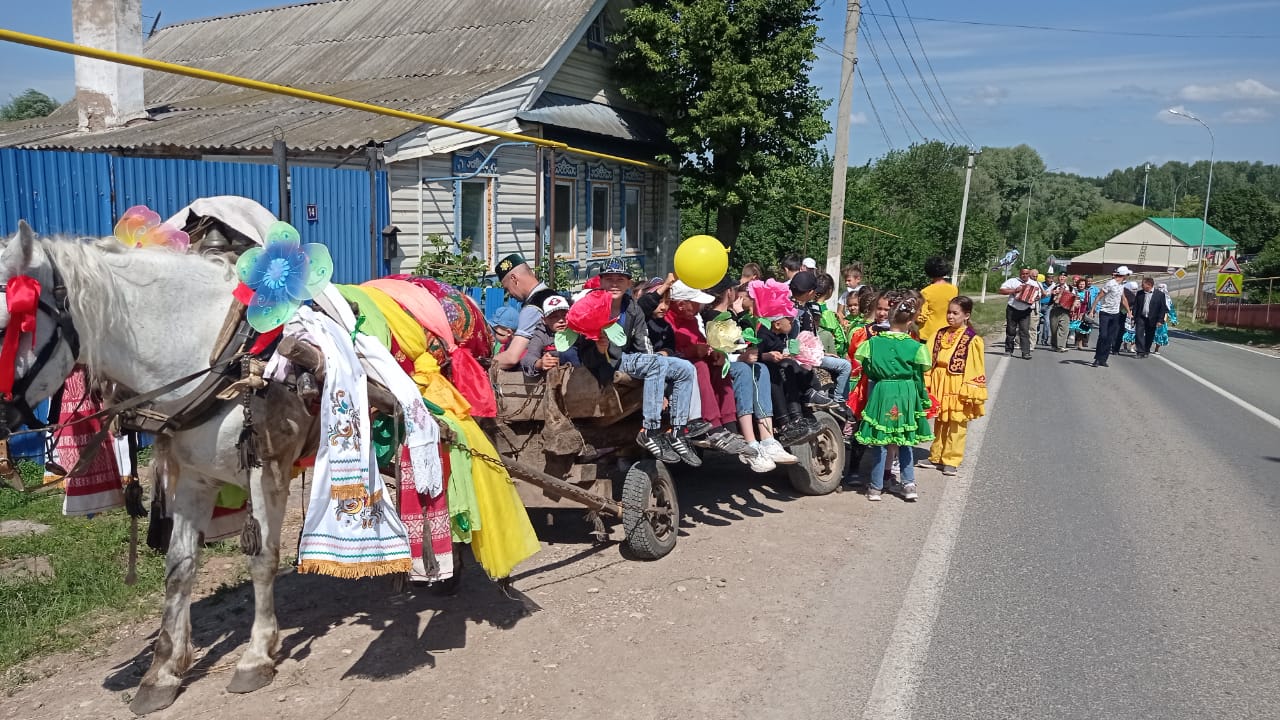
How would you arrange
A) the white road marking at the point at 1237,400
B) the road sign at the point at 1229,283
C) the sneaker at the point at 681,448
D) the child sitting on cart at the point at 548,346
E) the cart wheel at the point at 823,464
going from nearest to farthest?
the child sitting on cart at the point at 548,346 → the sneaker at the point at 681,448 → the cart wheel at the point at 823,464 → the white road marking at the point at 1237,400 → the road sign at the point at 1229,283

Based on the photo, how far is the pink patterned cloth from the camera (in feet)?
12.9

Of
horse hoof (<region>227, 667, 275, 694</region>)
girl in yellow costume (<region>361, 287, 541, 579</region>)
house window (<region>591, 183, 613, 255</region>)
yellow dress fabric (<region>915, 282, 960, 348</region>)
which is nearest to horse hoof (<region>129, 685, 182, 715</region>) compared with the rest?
horse hoof (<region>227, 667, 275, 694</region>)

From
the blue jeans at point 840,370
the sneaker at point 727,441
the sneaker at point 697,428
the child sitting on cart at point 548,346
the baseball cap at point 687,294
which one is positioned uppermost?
the baseball cap at point 687,294

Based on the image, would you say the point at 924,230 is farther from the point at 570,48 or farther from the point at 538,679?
the point at 538,679

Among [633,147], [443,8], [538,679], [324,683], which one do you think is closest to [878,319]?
[538,679]

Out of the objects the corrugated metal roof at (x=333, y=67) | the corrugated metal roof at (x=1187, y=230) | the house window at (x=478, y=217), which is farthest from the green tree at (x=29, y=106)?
the corrugated metal roof at (x=1187, y=230)

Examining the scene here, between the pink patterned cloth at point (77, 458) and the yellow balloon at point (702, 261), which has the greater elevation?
the yellow balloon at point (702, 261)

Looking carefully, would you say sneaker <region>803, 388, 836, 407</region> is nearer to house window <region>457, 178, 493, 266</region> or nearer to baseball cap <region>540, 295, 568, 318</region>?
baseball cap <region>540, 295, 568, 318</region>

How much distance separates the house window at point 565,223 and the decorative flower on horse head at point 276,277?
507 inches

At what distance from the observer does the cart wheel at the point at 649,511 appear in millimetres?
5547

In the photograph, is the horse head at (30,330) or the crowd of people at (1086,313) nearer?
the horse head at (30,330)

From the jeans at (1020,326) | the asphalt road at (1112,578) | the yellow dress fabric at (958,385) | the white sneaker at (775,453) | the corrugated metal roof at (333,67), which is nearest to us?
the asphalt road at (1112,578)

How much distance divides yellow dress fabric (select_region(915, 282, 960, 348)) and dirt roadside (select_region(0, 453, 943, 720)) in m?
3.52

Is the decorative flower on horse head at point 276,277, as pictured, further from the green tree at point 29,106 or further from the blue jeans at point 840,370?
the green tree at point 29,106
